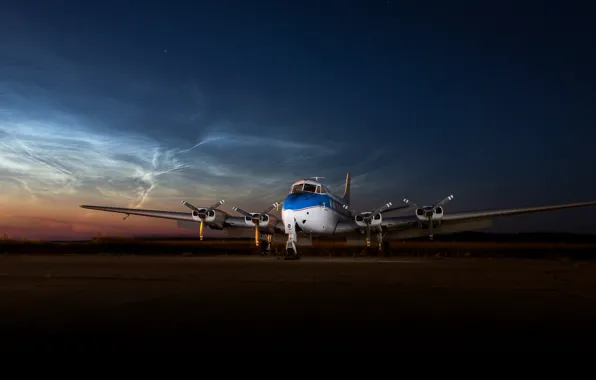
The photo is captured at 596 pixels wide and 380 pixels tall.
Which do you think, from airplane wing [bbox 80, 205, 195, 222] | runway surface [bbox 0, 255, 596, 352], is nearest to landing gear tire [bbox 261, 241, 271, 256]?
airplane wing [bbox 80, 205, 195, 222]

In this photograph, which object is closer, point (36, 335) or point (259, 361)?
point (259, 361)

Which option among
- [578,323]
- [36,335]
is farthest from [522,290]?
[36,335]

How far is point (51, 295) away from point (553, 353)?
36.4 ft

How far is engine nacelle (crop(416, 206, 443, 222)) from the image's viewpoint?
39.3 meters

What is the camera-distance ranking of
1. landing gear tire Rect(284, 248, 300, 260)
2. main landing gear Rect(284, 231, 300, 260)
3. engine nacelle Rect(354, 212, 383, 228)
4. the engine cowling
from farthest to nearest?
1. engine nacelle Rect(354, 212, 383, 228)
2. the engine cowling
3. main landing gear Rect(284, 231, 300, 260)
4. landing gear tire Rect(284, 248, 300, 260)

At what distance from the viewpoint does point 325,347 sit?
22.5 ft

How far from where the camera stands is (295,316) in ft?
31.2

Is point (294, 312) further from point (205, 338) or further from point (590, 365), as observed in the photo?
point (590, 365)

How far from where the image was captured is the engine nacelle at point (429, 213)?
129ft

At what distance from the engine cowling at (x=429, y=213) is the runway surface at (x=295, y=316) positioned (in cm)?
2298

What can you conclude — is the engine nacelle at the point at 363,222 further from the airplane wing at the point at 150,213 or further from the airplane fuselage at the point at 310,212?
the airplane wing at the point at 150,213

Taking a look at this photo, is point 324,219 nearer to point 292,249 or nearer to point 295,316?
point 292,249

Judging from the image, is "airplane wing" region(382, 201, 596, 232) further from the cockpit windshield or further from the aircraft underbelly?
the cockpit windshield

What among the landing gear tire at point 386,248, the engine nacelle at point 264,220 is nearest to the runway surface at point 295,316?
the engine nacelle at point 264,220
